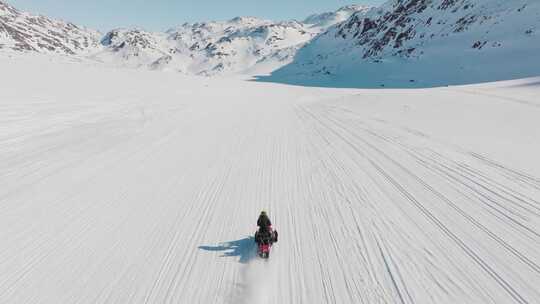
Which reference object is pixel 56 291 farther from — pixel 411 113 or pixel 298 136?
pixel 411 113

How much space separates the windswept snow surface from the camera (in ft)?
16.2

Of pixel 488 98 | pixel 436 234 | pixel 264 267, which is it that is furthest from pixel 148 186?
pixel 488 98

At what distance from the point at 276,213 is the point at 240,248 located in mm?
1569

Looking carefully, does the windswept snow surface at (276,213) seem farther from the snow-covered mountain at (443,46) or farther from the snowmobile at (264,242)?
the snow-covered mountain at (443,46)

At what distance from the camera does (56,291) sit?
4910 mm

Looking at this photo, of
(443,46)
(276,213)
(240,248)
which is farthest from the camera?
(443,46)

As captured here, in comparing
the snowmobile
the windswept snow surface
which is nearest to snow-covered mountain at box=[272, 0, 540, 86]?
the windswept snow surface

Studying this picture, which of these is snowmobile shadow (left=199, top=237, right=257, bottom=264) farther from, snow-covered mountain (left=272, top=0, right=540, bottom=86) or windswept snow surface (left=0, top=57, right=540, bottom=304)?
snow-covered mountain (left=272, top=0, right=540, bottom=86)

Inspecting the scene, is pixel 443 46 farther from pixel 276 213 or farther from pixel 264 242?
pixel 264 242

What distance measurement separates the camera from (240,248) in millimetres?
5992

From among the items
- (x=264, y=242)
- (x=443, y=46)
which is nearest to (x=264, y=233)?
(x=264, y=242)

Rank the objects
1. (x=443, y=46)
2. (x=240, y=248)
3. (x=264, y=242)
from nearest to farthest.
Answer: (x=264, y=242) < (x=240, y=248) < (x=443, y=46)

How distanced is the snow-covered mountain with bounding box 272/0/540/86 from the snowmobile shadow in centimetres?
5040

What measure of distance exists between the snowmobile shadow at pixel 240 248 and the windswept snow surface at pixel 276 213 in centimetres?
4
